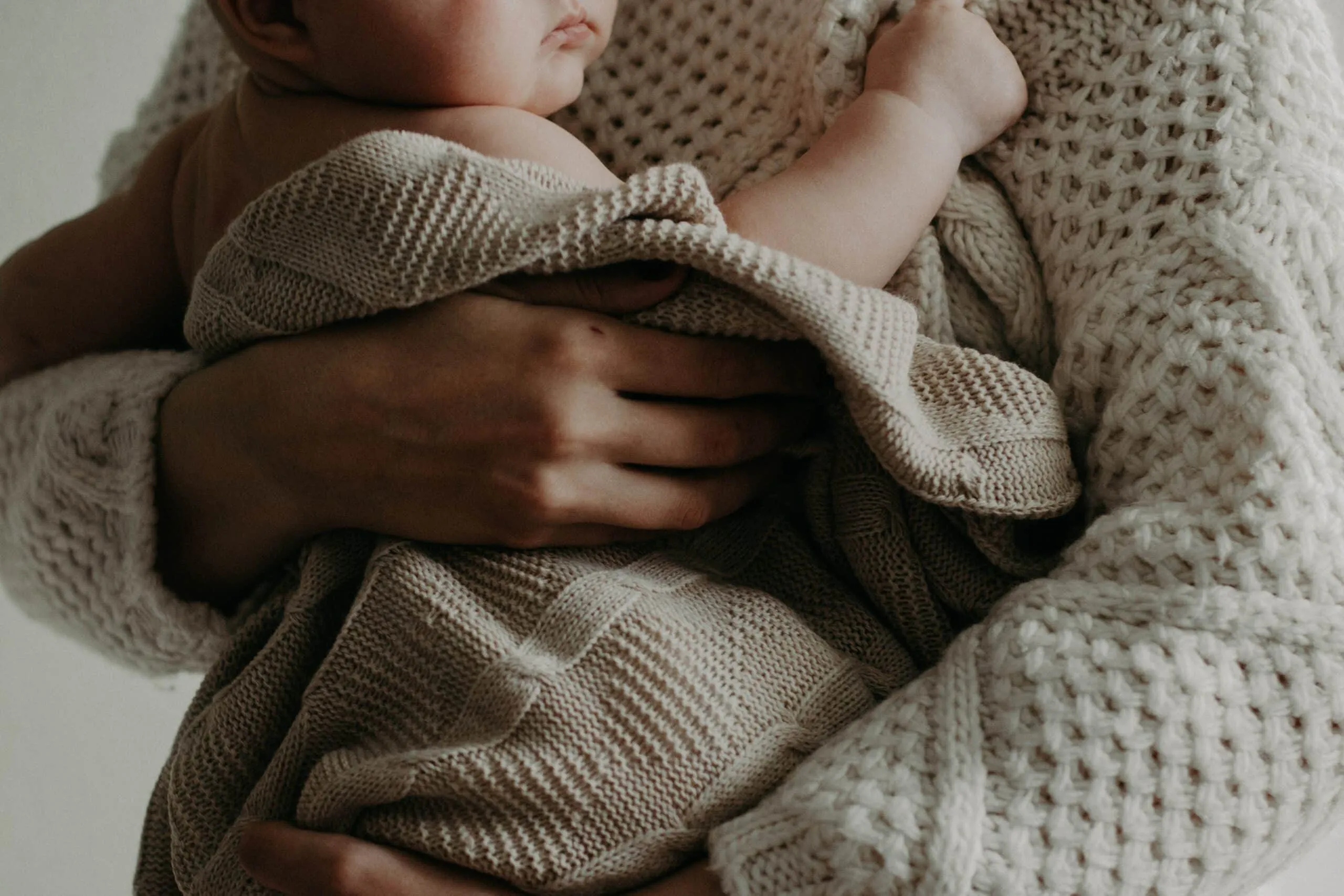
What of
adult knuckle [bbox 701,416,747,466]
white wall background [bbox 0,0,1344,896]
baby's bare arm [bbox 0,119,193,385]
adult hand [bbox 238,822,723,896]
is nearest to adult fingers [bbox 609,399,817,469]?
adult knuckle [bbox 701,416,747,466]

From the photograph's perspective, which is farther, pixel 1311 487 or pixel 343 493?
pixel 343 493

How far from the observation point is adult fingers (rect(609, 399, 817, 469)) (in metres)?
0.69

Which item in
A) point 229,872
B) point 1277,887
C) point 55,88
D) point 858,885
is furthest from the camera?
point 55,88

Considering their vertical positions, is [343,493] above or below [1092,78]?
below

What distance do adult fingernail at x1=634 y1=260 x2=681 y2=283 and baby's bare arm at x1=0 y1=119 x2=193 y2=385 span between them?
503 mm

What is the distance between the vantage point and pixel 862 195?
722 millimetres

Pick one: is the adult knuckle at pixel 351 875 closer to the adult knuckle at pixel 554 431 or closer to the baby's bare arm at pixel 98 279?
the adult knuckle at pixel 554 431

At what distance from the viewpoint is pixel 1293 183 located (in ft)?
2.14

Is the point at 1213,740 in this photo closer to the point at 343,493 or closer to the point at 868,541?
the point at 868,541

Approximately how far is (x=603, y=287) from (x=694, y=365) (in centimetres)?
8

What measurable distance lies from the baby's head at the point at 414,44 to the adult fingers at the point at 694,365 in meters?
0.24

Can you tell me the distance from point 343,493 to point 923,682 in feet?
1.31

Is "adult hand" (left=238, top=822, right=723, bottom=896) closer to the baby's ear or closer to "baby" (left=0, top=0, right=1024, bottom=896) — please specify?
"baby" (left=0, top=0, right=1024, bottom=896)

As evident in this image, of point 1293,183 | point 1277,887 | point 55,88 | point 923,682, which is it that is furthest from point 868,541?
point 55,88
